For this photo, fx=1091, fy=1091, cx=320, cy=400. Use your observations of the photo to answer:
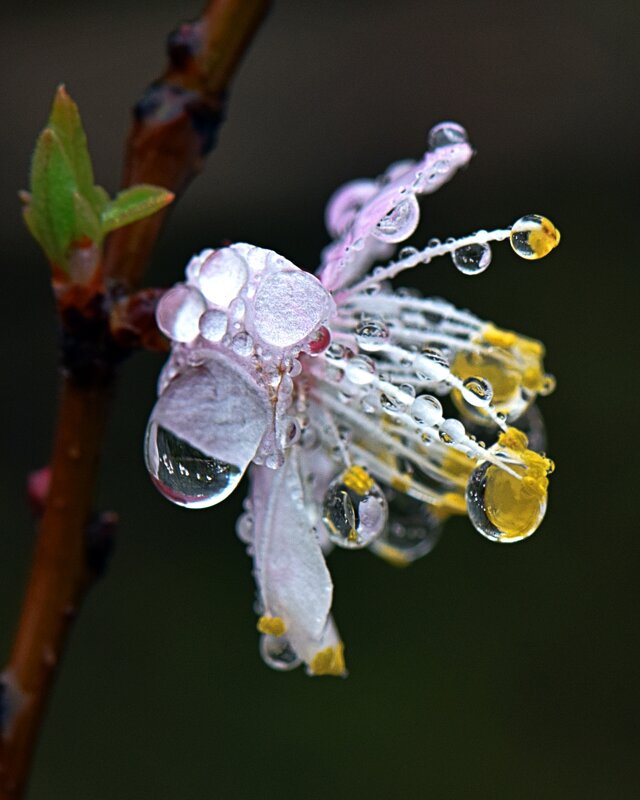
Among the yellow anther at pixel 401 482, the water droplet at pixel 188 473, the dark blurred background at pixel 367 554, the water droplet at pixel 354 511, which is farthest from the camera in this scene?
the dark blurred background at pixel 367 554

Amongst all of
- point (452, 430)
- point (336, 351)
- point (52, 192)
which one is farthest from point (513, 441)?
point (52, 192)

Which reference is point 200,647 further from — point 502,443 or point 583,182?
point 502,443

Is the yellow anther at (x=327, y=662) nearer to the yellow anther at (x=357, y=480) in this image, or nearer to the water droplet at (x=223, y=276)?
the yellow anther at (x=357, y=480)

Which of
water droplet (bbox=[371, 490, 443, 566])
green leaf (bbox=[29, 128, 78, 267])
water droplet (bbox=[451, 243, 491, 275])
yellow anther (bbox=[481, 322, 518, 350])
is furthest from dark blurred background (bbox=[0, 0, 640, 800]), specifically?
green leaf (bbox=[29, 128, 78, 267])

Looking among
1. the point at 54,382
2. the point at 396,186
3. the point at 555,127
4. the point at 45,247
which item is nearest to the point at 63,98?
the point at 45,247

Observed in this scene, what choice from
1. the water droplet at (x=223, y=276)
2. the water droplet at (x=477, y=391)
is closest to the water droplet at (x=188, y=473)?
the water droplet at (x=223, y=276)

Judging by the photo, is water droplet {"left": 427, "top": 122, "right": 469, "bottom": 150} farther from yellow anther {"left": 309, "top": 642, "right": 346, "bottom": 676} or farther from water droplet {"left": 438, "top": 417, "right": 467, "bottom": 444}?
yellow anther {"left": 309, "top": 642, "right": 346, "bottom": 676}
